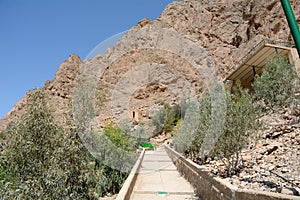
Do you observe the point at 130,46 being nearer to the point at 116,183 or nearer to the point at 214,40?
the point at 214,40

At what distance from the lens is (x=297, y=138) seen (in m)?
7.07

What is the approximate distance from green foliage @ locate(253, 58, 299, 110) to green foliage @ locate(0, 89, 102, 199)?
10358 millimetres

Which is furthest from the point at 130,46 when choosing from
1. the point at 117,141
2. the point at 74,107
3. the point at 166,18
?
Result: the point at 74,107

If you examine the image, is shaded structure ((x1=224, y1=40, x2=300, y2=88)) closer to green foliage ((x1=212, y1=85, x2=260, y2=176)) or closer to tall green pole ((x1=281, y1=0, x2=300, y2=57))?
green foliage ((x1=212, y1=85, x2=260, y2=176))

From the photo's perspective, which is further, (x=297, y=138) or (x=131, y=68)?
(x=131, y=68)

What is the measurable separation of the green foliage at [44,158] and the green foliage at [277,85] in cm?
1036

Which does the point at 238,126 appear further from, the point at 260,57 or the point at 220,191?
the point at 260,57

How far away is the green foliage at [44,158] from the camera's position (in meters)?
6.27

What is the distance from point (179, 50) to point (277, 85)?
1291 inches

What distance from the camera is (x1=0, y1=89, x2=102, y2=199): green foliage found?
20.6 feet

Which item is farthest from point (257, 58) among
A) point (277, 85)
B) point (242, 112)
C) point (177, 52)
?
point (177, 52)

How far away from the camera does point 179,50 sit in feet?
145

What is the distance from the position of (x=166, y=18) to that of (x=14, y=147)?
160ft

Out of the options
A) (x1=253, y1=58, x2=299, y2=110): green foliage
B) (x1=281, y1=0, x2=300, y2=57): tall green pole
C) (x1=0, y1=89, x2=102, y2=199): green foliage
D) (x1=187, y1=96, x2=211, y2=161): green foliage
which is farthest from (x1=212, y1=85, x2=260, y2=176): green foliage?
(x1=253, y1=58, x2=299, y2=110): green foliage
